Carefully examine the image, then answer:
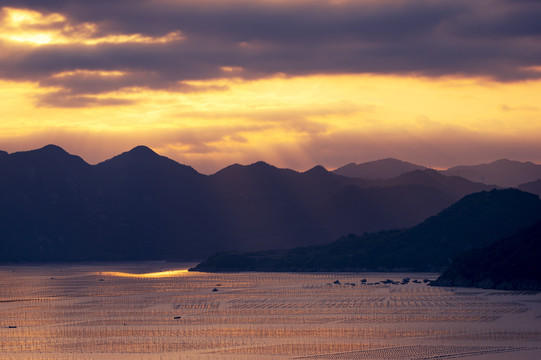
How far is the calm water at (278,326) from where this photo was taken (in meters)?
98.4

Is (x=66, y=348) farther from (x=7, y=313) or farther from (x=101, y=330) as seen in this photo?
(x=7, y=313)

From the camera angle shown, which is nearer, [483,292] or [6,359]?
[6,359]

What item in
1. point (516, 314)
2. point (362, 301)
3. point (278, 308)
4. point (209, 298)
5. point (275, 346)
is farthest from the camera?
point (209, 298)

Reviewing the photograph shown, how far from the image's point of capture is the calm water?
98.4m

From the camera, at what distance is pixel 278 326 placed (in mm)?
121312

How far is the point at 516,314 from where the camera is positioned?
133 meters

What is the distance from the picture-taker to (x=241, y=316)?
136 metres

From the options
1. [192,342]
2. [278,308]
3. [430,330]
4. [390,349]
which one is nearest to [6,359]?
[192,342]

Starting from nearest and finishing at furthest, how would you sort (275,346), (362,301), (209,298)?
(275,346) < (362,301) < (209,298)

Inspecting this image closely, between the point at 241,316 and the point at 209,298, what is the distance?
41885 millimetres

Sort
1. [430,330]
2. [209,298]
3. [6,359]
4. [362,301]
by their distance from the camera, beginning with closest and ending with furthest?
[6,359] → [430,330] → [362,301] → [209,298]

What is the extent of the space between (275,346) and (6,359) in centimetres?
2884

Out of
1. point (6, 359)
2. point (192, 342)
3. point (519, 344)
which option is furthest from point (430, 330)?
point (6, 359)

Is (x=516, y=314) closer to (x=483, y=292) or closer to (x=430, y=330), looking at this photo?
(x=430, y=330)
